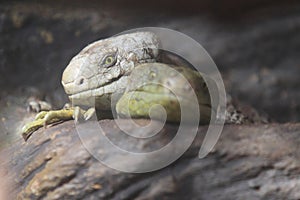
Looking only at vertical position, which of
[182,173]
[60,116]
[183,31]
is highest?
[183,31]

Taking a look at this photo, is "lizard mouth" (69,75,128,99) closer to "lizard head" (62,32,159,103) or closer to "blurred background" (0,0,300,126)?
"lizard head" (62,32,159,103)

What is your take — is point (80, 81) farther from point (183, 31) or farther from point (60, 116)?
point (183, 31)

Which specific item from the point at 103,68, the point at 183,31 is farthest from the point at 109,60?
the point at 183,31

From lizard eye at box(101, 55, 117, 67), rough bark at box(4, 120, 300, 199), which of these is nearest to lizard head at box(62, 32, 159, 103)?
lizard eye at box(101, 55, 117, 67)

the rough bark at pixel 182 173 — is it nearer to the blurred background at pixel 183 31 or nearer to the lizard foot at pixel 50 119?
the lizard foot at pixel 50 119

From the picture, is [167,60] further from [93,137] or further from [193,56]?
[93,137]

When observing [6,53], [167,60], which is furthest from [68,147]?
[6,53]

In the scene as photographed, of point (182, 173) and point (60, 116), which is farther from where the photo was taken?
point (60, 116)

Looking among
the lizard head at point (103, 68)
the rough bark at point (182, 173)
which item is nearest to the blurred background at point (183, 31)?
the lizard head at point (103, 68)
